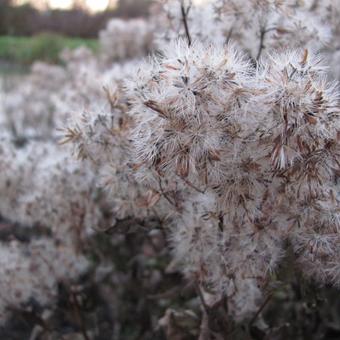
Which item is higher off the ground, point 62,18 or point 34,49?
point 34,49

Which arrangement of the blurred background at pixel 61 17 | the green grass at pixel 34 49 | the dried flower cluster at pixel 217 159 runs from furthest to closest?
the blurred background at pixel 61 17 → the green grass at pixel 34 49 → the dried flower cluster at pixel 217 159

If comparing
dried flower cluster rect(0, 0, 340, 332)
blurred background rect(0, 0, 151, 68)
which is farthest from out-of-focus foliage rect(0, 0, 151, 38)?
dried flower cluster rect(0, 0, 340, 332)

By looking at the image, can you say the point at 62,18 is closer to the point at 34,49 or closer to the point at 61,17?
the point at 61,17

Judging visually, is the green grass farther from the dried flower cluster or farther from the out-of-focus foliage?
the dried flower cluster

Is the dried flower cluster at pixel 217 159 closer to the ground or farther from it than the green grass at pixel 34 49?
farther from it

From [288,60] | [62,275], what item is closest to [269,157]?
[288,60]

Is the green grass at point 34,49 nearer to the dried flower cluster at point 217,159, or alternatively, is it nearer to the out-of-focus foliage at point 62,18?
the out-of-focus foliage at point 62,18

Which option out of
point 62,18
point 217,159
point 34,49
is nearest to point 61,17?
point 62,18

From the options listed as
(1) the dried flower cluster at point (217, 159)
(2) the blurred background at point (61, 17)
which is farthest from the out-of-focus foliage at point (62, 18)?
(1) the dried flower cluster at point (217, 159)

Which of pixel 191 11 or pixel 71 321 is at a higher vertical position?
pixel 191 11

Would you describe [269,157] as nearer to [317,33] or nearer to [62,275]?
[317,33]

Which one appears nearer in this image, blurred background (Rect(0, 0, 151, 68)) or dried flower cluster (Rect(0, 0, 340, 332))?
dried flower cluster (Rect(0, 0, 340, 332))
